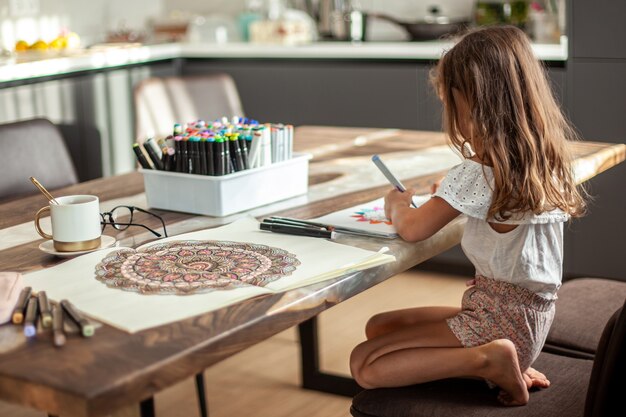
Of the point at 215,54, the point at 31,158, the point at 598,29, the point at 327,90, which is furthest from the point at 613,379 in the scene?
the point at 215,54

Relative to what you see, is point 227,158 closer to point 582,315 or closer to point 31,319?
point 31,319

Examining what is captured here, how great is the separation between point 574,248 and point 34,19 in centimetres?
284

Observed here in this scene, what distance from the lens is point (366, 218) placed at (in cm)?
171

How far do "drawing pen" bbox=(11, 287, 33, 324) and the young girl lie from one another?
1.88 feet

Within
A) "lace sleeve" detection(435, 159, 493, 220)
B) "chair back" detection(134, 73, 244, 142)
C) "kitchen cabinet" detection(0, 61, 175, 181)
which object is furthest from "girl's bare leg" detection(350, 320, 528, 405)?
"kitchen cabinet" detection(0, 61, 175, 181)

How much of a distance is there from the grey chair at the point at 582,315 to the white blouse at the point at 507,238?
0.26 metres

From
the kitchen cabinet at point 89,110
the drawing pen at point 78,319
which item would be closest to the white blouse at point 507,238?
the drawing pen at point 78,319

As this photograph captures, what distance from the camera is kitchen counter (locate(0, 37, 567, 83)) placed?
350 centimetres

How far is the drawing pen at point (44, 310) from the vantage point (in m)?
1.16

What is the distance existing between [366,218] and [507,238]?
271mm

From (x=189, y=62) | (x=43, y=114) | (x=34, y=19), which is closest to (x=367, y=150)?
(x=43, y=114)

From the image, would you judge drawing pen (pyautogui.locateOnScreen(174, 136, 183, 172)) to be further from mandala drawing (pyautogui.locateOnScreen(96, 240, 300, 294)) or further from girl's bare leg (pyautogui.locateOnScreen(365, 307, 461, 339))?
girl's bare leg (pyautogui.locateOnScreen(365, 307, 461, 339))

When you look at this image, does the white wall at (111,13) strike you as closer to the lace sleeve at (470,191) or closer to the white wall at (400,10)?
the white wall at (400,10)

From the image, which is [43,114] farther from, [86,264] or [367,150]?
[86,264]
